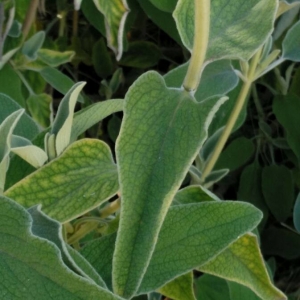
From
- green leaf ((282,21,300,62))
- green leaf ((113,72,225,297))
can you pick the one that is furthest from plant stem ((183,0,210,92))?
green leaf ((282,21,300,62))

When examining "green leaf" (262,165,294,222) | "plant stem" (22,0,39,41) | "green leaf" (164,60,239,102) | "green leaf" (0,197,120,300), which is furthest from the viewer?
"green leaf" (262,165,294,222)

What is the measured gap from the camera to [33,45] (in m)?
0.57

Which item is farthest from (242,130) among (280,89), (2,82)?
(2,82)

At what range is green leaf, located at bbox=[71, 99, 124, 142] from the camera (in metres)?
0.33

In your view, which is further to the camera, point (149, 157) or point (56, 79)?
point (56, 79)

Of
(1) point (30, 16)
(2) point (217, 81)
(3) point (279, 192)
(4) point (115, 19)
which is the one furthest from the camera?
(3) point (279, 192)

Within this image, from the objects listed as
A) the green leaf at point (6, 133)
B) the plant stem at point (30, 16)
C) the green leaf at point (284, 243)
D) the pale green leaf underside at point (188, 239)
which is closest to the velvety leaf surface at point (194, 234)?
the pale green leaf underside at point (188, 239)

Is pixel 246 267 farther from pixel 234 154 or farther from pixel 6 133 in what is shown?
pixel 234 154

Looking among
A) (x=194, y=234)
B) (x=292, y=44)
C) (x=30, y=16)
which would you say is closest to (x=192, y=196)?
(x=194, y=234)

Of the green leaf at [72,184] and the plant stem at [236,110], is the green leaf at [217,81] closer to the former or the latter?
the plant stem at [236,110]

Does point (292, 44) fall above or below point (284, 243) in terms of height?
above

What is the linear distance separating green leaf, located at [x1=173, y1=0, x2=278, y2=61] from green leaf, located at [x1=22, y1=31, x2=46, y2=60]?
0.28 m

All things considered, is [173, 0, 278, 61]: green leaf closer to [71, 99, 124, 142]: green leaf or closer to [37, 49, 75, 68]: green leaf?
[71, 99, 124, 142]: green leaf

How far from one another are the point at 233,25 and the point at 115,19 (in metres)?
0.08
